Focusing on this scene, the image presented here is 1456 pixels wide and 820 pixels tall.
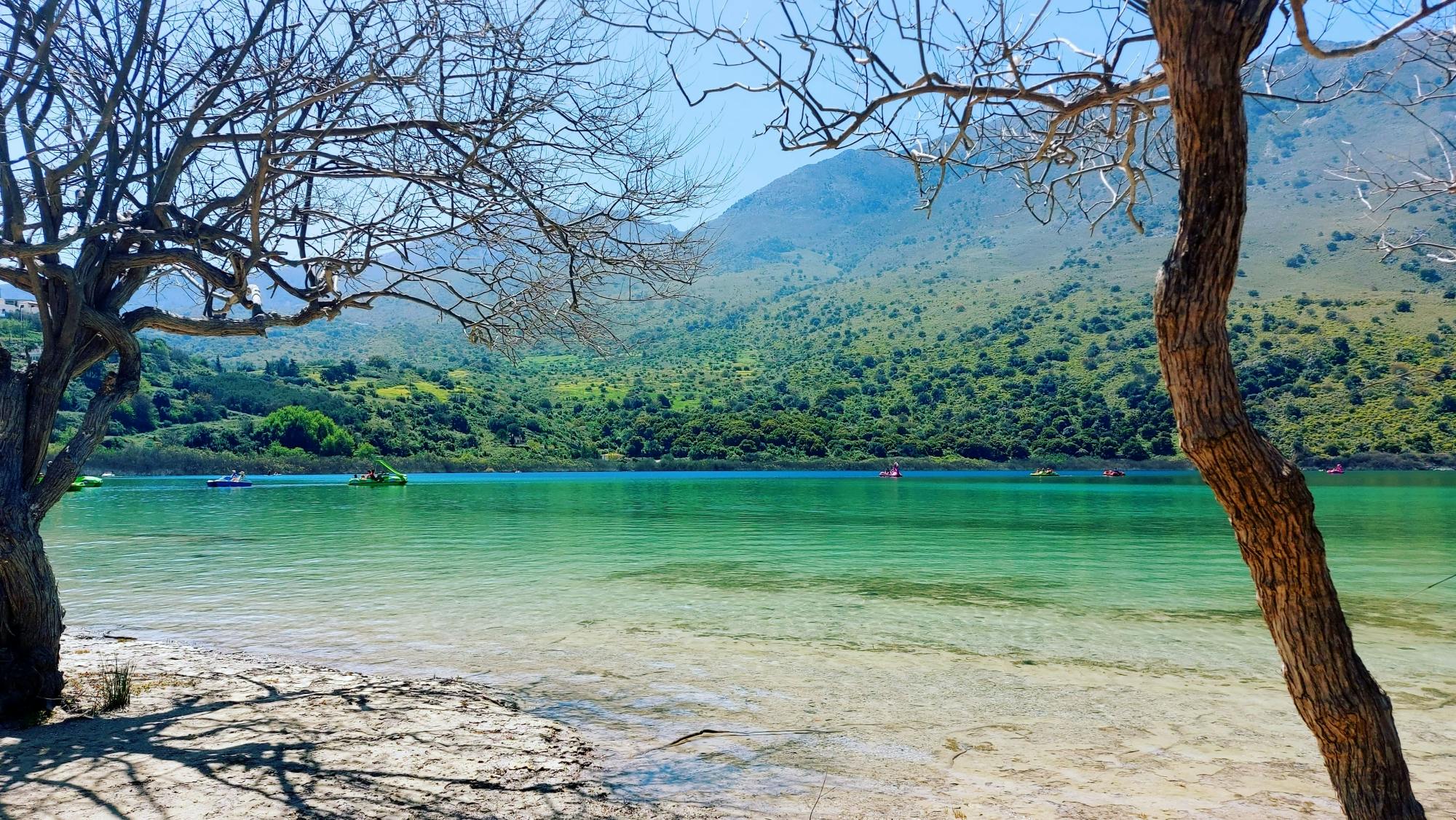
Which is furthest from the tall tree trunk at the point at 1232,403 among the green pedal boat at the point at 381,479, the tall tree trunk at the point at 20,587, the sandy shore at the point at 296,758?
the green pedal boat at the point at 381,479

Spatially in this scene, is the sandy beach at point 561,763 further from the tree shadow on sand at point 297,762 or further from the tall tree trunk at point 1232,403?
the tall tree trunk at point 1232,403

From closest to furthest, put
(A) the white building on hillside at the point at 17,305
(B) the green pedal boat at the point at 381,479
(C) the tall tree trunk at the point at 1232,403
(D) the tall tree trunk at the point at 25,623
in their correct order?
(C) the tall tree trunk at the point at 1232,403, (D) the tall tree trunk at the point at 25,623, (A) the white building on hillside at the point at 17,305, (B) the green pedal boat at the point at 381,479

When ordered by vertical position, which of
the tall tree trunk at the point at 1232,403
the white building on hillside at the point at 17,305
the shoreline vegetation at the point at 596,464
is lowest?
the shoreline vegetation at the point at 596,464

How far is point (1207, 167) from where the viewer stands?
252 cm

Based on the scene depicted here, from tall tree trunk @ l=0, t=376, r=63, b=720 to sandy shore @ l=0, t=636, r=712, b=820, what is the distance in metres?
0.24

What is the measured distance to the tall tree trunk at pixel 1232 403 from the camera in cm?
248

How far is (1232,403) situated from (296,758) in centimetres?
459

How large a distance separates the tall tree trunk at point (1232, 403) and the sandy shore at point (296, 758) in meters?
2.83

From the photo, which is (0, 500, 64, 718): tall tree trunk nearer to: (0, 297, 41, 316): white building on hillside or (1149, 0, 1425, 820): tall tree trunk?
(0, 297, 41, 316): white building on hillside

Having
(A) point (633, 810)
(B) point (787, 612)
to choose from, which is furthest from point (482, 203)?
(B) point (787, 612)

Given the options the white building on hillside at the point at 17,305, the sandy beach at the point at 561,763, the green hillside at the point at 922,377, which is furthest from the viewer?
the green hillside at the point at 922,377

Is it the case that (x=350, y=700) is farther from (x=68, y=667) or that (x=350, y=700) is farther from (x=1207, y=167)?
(x=1207, y=167)

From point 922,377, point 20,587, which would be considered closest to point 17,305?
point 20,587

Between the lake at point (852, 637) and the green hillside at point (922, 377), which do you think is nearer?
the lake at point (852, 637)
